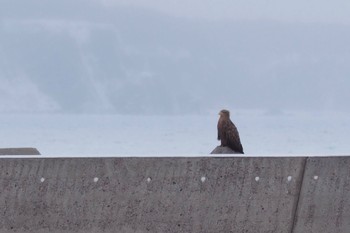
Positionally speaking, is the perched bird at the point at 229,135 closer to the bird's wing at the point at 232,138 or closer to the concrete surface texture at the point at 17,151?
the bird's wing at the point at 232,138

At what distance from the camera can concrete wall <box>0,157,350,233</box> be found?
7449 millimetres

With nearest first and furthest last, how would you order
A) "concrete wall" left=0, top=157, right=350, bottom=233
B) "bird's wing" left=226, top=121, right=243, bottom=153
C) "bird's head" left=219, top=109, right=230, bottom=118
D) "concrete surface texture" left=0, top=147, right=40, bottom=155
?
"concrete wall" left=0, top=157, right=350, bottom=233, "concrete surface texture" left=0, top=147, right=40, bottom=155, "bird's wing" left=226, top=121, right=243, bottom=153, "bird's head" left=219, top=109, right=230, bottom=118

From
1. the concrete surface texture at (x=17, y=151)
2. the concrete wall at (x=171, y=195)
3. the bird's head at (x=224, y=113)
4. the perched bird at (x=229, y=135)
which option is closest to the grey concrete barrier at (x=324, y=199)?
the concrete wall at (x=171, y=195)

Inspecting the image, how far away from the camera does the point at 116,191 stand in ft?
24.6

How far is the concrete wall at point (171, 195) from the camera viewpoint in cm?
745

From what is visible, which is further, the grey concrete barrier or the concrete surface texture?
the concrete surface texture

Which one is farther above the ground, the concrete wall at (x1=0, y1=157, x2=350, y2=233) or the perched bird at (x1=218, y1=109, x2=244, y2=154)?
the perched bird at (x1=218, y1=109, x2=244, y2=154)

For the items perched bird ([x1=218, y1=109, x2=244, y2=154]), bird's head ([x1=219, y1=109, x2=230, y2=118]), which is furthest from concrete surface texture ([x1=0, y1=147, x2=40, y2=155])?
bird's head ([x1=219, y1=109, x2=230, y2=118])

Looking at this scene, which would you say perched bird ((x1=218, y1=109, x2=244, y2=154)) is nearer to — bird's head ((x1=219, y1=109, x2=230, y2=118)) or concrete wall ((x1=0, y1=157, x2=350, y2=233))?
bird's head ((x1=219, y1=109, x2=230, y2=118))

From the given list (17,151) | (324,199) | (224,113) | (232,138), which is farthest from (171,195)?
(224,113)

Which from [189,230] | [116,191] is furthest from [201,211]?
[116,191]

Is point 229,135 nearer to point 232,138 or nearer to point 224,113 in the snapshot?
point 232,138

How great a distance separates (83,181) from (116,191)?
0.24m

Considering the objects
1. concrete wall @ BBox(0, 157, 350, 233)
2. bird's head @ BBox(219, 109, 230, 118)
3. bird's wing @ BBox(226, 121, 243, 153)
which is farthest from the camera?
bird's head @ BBox(219, 109, 230, 118)
